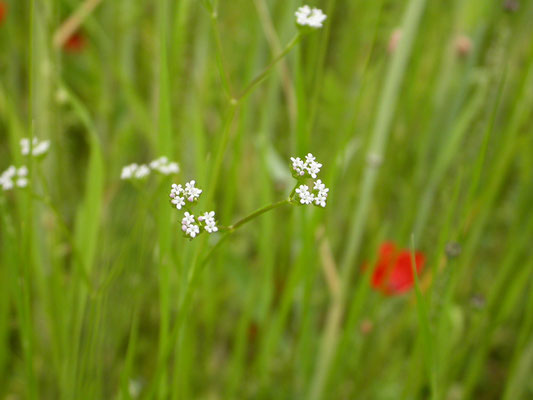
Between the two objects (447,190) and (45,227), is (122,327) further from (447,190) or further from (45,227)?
(447,190)

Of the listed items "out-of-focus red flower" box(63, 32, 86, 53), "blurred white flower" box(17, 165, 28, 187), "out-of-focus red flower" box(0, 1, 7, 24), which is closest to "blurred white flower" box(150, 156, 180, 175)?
"blurred white flower" box(17, 165, 28, 187)

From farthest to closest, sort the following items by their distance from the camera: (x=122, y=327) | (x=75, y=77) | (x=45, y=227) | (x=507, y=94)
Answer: (x=75, y=77) → (x=507, y=94) → (x=45, y=227) → (x=122, y=327)

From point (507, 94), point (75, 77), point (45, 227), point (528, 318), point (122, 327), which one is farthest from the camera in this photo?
point (75, 77)

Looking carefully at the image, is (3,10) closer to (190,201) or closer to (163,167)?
(163,167)

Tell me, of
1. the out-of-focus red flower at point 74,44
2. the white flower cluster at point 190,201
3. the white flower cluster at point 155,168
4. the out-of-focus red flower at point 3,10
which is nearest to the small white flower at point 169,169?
the white flower cluster at point 155,168

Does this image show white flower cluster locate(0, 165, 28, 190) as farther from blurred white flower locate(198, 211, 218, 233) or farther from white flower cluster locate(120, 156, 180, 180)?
blurred white flower locate(198, 211, 218, 233)

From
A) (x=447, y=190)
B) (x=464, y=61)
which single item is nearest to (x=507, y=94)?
(x=464, y=61)

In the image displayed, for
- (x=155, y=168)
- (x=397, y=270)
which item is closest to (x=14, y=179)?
(x=155, y=168)

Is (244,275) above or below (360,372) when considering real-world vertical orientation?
above

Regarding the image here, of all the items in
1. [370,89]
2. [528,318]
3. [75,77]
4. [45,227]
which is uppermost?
[75,77]
